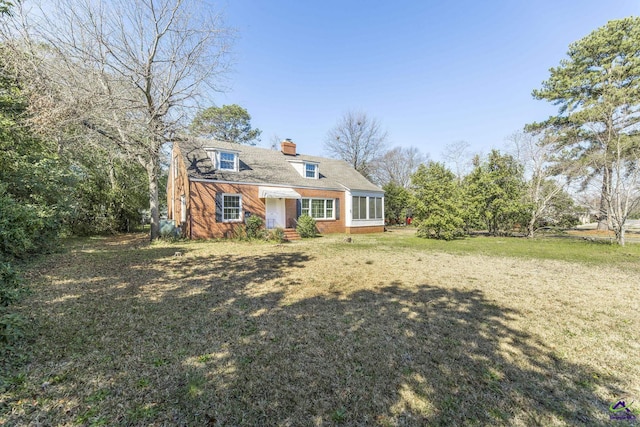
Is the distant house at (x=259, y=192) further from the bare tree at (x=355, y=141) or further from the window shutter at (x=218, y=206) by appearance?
the bare tree at (x=355, y=141)

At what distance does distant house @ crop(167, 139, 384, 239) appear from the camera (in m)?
15.1

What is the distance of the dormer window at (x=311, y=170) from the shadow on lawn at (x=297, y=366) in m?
15.5

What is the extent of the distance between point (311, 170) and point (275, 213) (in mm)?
4995

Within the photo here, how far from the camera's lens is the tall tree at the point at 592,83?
1623 cm

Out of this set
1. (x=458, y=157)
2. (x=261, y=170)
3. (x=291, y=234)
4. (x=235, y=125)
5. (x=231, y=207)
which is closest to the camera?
(x=231, y=207)

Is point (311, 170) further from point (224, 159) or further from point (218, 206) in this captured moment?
point (218, 206)

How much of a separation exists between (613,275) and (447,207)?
9161 mm

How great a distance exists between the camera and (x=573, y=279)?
700cm

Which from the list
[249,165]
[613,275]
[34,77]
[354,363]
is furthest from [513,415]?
[249,165]

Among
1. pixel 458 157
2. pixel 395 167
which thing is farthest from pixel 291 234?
pixel 395 167

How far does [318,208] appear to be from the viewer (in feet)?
63.2

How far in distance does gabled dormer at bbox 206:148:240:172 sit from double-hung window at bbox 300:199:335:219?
16.6 ft

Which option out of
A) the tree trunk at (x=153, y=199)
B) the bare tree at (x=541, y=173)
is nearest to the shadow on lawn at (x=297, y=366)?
the tree trunk at (x=153, y=199)

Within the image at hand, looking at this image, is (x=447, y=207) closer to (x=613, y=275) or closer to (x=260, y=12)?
(x=613, y=275)
